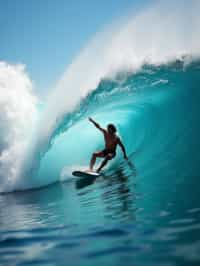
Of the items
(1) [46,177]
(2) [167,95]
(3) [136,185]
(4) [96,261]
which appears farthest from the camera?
(2) [167,95]

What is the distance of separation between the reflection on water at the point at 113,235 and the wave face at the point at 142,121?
271 cm

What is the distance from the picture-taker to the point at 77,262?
7.08ft

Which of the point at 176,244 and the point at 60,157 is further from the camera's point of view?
the point at 60,157

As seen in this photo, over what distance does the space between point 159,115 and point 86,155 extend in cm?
329

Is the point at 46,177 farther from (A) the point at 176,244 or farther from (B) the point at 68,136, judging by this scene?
(A) the point at 176,244

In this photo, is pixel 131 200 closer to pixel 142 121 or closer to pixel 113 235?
pixel 113 235

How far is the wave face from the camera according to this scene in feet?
26.0

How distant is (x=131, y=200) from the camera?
3.98 m

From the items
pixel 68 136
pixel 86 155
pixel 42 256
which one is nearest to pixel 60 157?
pixel 86 155

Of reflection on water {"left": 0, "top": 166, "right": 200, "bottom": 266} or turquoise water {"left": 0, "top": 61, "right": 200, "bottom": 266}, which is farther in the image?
turquoise water {"left": 0, "top": 61, "right": 200, "bottom": 266}

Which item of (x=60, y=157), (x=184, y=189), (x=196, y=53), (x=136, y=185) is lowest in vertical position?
(x=184, y=189)

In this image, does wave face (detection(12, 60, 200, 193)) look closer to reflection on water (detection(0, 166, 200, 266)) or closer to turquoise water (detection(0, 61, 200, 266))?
turquoise water (detection(0, 61, 200, 266))

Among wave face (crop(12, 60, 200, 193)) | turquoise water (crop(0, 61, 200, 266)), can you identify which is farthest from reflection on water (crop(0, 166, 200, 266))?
wave face (crop(12, 60, 200, 193))

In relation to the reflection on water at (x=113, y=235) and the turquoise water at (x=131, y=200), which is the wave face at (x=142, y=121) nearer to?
the turquoise water at (x=131, y=200)
